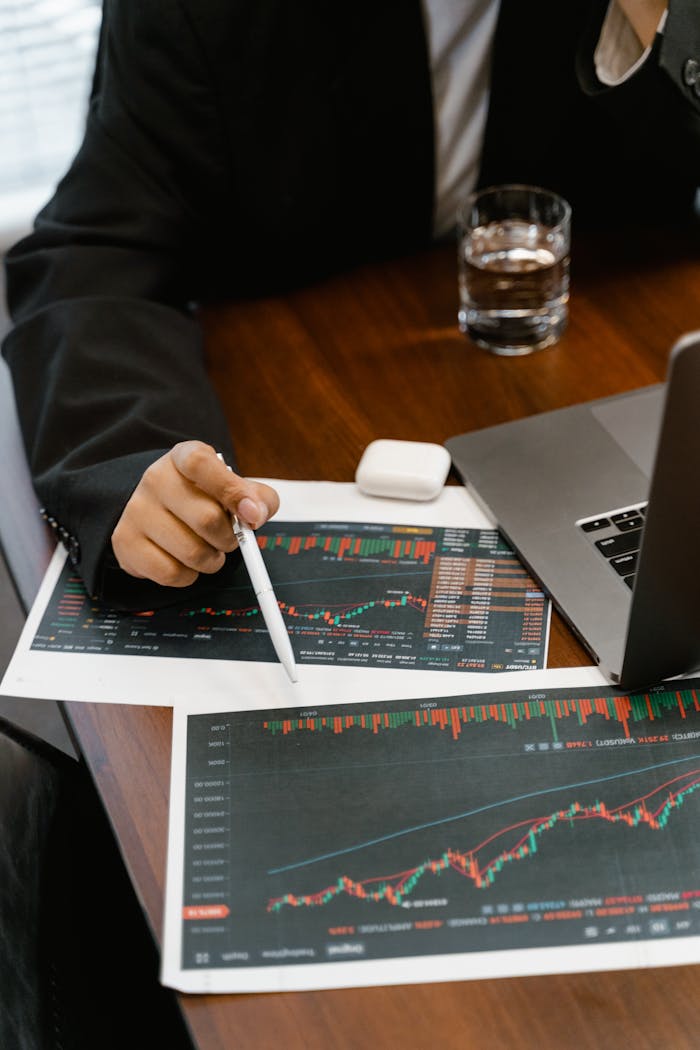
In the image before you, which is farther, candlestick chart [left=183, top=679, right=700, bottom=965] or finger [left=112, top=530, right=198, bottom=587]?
finger [left=112, top=530, right=198, bottom=587]

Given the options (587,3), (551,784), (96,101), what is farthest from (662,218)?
(551,784)

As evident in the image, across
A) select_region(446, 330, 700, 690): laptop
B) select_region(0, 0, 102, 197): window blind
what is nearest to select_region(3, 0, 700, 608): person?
select_region(446, 330, 700, 690): laptop

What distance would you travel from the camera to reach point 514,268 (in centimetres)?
106

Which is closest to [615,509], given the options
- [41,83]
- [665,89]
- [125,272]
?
[665,89]

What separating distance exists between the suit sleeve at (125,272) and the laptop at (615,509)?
251mm

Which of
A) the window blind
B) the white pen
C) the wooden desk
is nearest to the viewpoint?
the wooden desk

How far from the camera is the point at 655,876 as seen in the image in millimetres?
639

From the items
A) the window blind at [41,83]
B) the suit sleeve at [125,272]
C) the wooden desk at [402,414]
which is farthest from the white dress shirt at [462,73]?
the window blind at [41,83]

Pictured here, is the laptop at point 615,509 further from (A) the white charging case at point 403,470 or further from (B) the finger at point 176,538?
(B) the finger at point 176,538

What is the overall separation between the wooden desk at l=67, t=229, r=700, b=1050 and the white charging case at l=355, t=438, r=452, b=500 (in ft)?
0.12

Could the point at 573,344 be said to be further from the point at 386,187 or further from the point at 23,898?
the point at 23,898

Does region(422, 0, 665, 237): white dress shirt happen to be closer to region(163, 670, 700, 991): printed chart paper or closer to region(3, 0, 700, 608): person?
region(3, 0, 700, 608): person

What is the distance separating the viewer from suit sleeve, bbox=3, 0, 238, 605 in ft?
3.21

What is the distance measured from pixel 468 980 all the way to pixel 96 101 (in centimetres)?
94
